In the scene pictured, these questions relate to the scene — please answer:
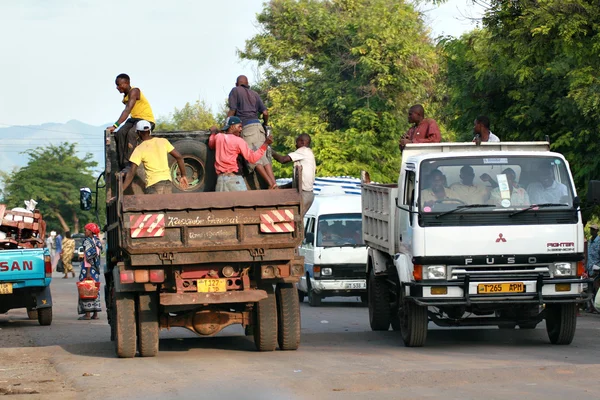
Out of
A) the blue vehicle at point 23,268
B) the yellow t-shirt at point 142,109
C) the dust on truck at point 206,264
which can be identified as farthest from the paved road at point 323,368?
the yellow t-shirt at point 142,109

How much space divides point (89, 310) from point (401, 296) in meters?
8.96

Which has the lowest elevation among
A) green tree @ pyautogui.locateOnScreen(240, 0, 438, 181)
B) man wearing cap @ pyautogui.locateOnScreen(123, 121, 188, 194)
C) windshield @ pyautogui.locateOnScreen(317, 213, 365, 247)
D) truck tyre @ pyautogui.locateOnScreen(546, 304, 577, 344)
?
truck tyre @ pyautogui.locateOnScreen(546, 304, 577, 344)

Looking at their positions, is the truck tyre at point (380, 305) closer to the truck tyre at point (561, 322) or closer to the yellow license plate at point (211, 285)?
the truck tyre at point (561, 322)

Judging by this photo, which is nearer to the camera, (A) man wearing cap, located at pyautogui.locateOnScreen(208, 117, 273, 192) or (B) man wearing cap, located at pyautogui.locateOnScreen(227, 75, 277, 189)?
(A) man wearing cap, located at pyautogui.locateOnScreen(208, 117, 273, 192)

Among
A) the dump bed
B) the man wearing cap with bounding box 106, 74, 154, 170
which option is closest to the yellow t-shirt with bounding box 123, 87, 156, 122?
the man wearing cap with bounding box 106, 74, 154, 170

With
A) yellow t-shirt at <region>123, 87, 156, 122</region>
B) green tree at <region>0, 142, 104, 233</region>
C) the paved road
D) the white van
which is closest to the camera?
the paved road

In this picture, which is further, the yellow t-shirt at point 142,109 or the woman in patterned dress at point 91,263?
the woman in patterned dress at point 91,263

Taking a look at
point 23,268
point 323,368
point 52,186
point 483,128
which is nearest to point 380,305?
point 483,128

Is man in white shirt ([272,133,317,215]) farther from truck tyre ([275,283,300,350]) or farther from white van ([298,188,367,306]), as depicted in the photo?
white van ([298,188,367,306])

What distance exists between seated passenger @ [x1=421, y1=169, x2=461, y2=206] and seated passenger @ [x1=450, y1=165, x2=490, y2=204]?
0.22 feet

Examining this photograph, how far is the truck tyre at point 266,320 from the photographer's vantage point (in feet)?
42.0

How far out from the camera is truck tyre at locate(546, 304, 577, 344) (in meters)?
13.1

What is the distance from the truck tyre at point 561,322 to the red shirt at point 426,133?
3.04 m

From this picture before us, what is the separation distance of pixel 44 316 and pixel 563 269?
1052 cm
